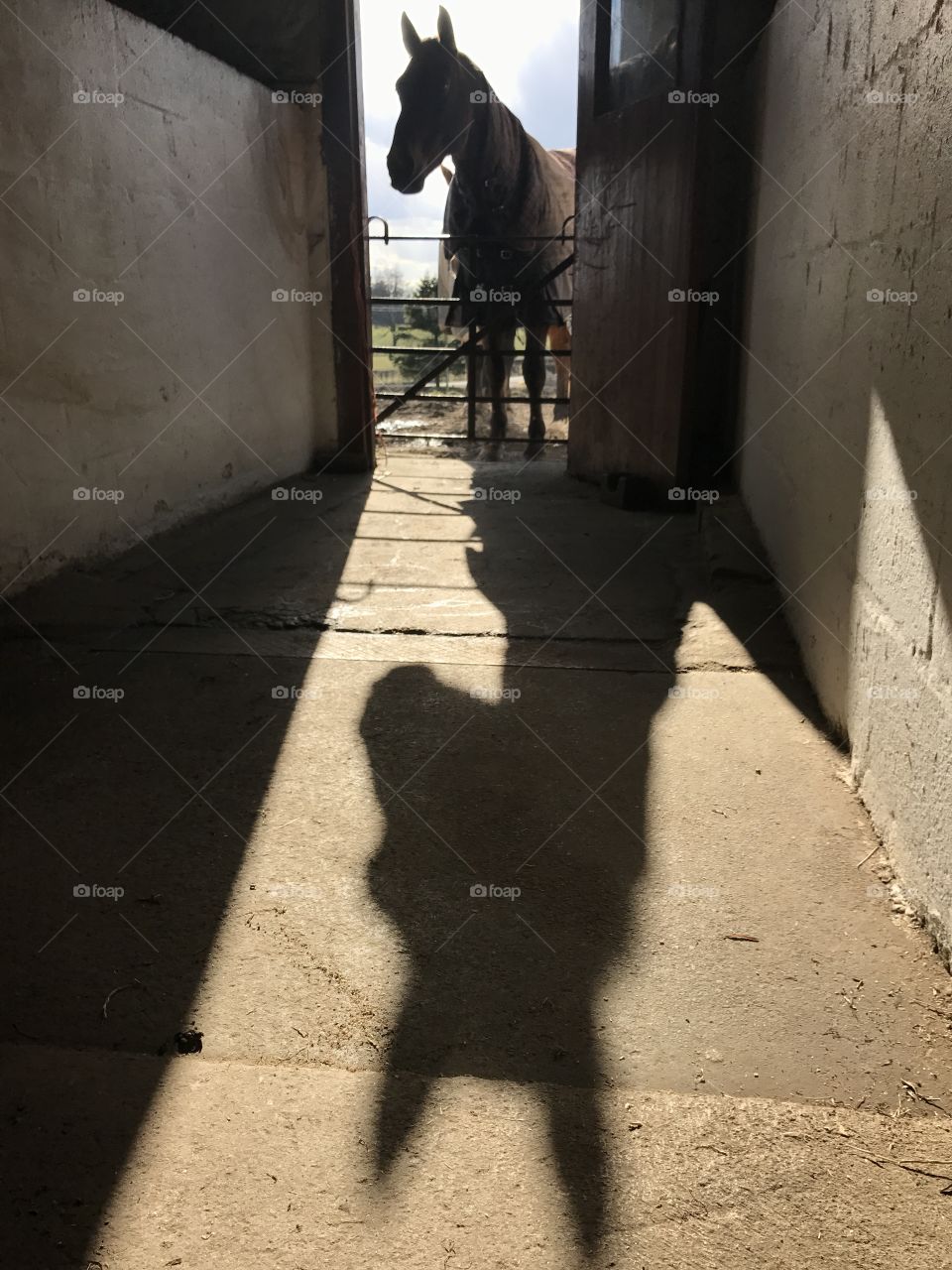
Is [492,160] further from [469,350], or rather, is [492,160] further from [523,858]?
[523,858]

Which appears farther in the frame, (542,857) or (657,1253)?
(542,857)

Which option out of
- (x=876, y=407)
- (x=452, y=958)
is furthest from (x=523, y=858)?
(x=876, y=407)

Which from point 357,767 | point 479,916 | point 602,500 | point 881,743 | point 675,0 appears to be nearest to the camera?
point 479,916

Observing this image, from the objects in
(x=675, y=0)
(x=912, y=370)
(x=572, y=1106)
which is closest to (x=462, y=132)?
(x=675, y=0)

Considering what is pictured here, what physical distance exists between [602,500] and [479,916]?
3.47 meters

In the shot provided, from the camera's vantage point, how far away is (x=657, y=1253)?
107 cm

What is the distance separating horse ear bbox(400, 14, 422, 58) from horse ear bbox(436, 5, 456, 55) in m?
0.14

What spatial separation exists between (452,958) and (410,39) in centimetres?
592

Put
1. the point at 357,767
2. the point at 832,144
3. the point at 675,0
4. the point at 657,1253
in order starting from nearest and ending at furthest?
1. the point at 657,1253
2. the point at 357,767
3. the point at 832,144
4. the point at 675,0

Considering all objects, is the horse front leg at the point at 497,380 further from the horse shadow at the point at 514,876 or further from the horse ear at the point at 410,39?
the horse shadow at the point at 514,876

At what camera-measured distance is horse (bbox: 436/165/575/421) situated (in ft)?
22.8

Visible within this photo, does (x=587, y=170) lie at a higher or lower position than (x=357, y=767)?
higher

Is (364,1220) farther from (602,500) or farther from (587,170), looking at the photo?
(587,170)

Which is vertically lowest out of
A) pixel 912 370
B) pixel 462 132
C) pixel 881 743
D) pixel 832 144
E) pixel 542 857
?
pixel 542 857
